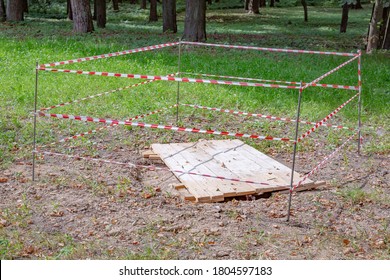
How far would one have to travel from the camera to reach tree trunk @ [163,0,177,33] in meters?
25.7

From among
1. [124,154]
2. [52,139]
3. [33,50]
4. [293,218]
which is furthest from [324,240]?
[33,50]

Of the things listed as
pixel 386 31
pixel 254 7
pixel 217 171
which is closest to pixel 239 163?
pixel 217 171

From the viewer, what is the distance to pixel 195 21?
70.0 feet

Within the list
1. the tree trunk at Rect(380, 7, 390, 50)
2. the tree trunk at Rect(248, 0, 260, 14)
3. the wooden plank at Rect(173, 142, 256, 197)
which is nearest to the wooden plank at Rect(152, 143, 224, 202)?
the wooden plank at Rect(173, 142, 256, 197)

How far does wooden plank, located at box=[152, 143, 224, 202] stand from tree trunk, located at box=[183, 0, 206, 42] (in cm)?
1202

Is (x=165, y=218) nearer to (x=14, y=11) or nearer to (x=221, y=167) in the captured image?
(x=221, y=167)

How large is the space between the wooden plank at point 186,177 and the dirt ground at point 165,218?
0.13 meters

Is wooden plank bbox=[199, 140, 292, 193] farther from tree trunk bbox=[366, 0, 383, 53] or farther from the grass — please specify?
tree trunk bbox=[366, 0, 383, 53]

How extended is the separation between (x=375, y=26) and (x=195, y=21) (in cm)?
610

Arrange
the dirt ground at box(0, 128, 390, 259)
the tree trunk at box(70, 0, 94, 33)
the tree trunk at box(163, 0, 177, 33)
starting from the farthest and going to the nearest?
the tree trunk at box(163, 0, 177, 33) → the tree trunk at box(70, 0, 94, 33) → the dirt ground at box(0, 128, 390, 259)

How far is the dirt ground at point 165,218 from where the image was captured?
21.0ft

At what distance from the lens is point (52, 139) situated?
1017 centimetres

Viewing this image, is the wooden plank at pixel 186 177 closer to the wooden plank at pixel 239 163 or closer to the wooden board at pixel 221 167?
the wooden board at pixel 221 167
